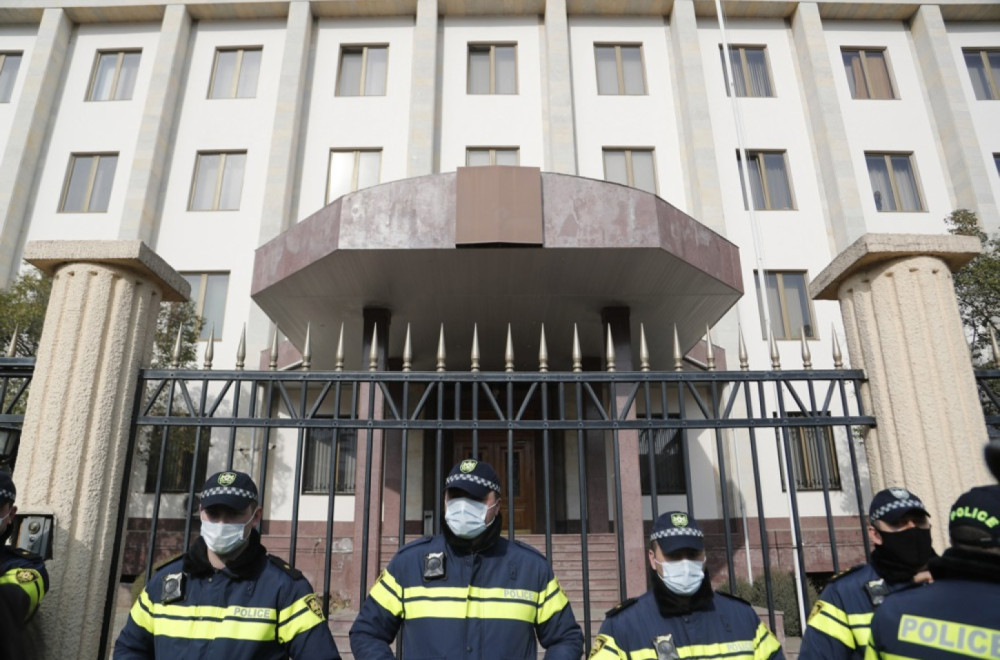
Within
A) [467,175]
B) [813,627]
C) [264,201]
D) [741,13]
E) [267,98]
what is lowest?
[813,627]

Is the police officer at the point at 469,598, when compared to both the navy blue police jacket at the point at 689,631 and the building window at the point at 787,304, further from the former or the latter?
the building window at the point at 787,304

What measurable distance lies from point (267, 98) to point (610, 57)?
9.93 m

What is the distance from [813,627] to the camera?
2.79 m

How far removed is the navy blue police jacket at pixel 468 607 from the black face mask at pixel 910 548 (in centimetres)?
147

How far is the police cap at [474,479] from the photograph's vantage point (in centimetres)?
281

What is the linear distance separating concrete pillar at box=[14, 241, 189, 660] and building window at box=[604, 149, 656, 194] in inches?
577

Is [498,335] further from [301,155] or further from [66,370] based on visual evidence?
[301,155]

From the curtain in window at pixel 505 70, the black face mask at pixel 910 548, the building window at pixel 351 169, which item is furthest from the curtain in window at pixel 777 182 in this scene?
the black face mask at pixel 910 548

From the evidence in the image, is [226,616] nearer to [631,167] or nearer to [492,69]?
[631,167]

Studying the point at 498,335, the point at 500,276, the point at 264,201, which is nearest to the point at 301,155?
the point at 264,201

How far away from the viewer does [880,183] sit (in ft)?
56.5

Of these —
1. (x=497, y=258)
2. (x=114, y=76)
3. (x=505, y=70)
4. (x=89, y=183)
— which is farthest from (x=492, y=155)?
(x=114, y=76)

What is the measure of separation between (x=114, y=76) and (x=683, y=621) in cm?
2180

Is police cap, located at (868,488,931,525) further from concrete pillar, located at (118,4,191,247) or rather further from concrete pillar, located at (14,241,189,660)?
concrete pillar, located at (118,4,191,247)
